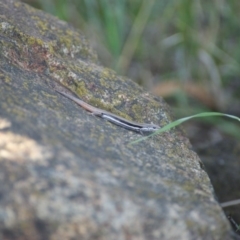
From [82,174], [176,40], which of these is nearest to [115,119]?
[82,174]

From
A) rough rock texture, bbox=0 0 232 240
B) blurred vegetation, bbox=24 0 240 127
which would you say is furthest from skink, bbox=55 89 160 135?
blurred vegetation, bbox=24 0 240 127

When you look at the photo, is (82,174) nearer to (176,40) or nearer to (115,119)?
(115,119)

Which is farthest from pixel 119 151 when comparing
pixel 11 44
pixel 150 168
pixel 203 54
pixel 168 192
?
pixel 203 54

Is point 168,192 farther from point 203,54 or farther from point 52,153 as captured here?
point 203,54

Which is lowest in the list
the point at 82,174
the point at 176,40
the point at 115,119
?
the point at 82,174

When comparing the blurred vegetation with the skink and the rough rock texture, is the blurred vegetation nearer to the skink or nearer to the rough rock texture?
the skink

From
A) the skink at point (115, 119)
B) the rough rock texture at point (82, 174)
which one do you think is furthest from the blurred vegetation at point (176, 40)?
the rough rock texture at point (82, 174)

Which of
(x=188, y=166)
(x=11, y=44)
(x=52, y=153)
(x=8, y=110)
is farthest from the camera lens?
(x=11, y=44)
